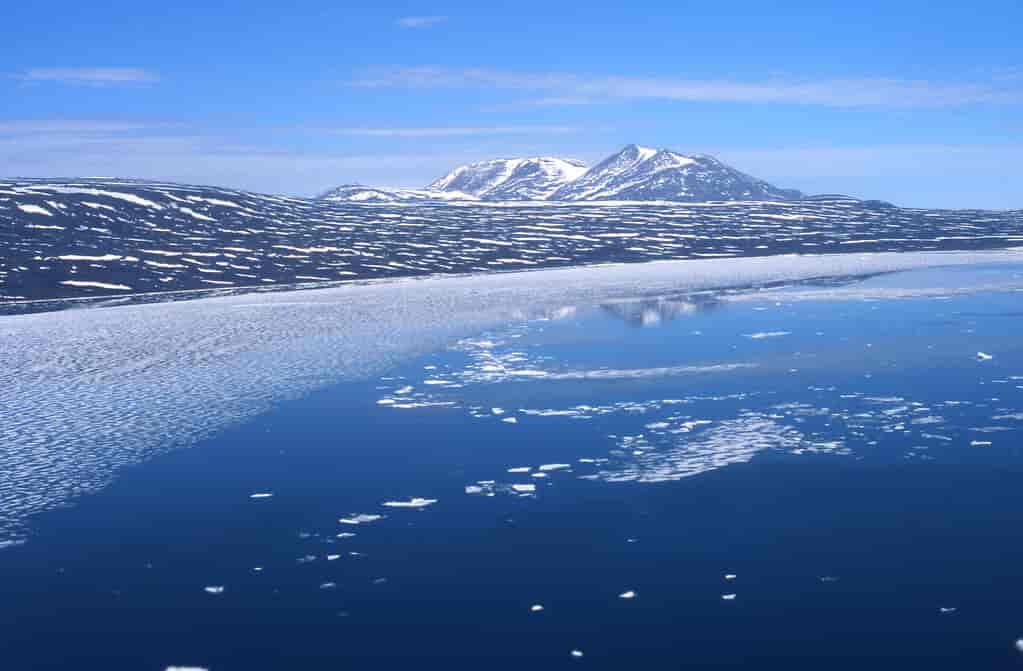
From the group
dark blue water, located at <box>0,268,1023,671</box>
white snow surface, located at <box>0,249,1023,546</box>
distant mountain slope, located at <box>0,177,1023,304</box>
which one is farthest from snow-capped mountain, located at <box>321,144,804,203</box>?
dark blue water, located at <box>0,268,1023,671</box>

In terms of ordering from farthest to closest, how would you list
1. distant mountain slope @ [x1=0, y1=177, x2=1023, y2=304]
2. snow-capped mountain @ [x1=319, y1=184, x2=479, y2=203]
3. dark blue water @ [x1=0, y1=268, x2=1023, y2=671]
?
snow-capped mountain @ [x1=319, y1=184, x2=479, y2=203] → distant mountain slope @ [x1=0, y1=177, x2=1023, y2=304] → dark blue water @ [x1=0, y1=268, x2=1023, y2=671]

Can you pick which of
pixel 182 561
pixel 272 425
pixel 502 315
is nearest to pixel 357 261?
pixel 502 315

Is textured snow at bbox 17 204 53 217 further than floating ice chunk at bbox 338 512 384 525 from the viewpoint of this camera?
Yes

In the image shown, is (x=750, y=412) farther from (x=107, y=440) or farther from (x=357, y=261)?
(x=357, y=261)

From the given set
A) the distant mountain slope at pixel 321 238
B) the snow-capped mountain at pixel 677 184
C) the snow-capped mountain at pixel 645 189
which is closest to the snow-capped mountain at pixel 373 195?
the snow-capped mountain at pixel 645 189

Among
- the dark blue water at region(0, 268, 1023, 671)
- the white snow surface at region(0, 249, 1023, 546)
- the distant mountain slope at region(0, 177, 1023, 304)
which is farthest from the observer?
the distant mountain slope at region(0, 177, 1023, 304)

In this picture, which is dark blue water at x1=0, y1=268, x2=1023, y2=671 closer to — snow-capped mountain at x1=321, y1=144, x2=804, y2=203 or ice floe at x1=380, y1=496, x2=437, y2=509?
ice floe at x1=380, y1=496, x2=437, y2=509

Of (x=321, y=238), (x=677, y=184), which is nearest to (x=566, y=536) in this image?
(x=321, y=238)
